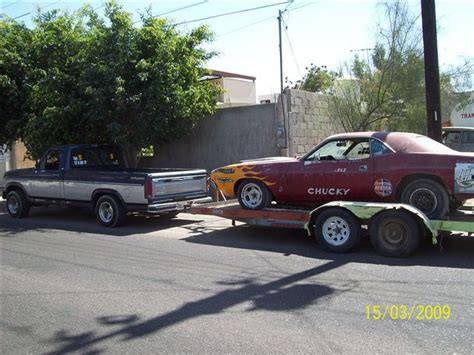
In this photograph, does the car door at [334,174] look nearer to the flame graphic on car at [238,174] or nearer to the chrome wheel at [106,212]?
the flame graphic on car at [238,174]

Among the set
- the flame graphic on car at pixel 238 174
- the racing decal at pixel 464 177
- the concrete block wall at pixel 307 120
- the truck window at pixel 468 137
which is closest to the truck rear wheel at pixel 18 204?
the flame graphic on car at pixel 238 174

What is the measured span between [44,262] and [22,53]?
10.5 meters

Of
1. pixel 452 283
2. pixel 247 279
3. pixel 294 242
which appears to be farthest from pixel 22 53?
pixel 452 283

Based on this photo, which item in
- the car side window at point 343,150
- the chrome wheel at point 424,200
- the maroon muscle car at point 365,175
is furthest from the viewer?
the car side window at point 343,150

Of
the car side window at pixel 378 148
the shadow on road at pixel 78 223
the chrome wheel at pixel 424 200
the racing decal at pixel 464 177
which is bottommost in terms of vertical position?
the shadow on road at pixel 78 223

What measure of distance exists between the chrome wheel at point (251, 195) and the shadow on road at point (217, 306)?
9.33 ft

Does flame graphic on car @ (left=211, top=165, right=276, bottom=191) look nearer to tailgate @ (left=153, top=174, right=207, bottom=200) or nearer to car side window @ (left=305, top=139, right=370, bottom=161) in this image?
car side window @ (left=305, top=139, right=370, bottom=161)

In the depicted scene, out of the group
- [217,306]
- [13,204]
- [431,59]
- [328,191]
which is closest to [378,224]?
[328,191]

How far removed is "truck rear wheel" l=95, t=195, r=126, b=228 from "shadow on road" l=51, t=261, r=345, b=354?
5381 mm

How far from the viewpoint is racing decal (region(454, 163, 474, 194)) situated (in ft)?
25.0

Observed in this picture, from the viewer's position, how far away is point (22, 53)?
650 inches

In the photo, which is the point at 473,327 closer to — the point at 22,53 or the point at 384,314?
the point at 384,314

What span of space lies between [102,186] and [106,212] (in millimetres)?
585

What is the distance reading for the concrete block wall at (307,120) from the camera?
14.9m
